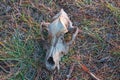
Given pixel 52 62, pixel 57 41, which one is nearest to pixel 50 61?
pixel 52 62

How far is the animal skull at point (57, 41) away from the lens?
7.16 feet

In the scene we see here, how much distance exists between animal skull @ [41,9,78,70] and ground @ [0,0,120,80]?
56 mm

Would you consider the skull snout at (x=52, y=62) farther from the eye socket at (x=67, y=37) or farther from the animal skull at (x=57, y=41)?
the eye socket at (x=67, y=37)

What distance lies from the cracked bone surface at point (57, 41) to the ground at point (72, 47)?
0.06 metres

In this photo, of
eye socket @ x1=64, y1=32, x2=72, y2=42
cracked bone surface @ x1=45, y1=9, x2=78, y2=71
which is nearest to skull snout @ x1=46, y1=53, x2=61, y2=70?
cracked bone surface @ x1=45, y1=9, x2=78, y2=71

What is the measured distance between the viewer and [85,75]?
224 centimetres

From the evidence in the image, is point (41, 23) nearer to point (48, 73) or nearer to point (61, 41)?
point (61, 41)

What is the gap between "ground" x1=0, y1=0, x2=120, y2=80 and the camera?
2217 mm

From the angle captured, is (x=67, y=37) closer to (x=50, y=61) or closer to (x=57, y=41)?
(x=57, y=41)

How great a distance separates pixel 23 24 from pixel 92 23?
0.51 meters

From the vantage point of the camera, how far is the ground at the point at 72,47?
7.27 ft

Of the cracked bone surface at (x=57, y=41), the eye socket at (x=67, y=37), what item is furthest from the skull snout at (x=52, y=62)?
the eye socket at (x=67, y=37)

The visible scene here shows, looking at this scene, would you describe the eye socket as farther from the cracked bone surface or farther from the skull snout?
the skull snout

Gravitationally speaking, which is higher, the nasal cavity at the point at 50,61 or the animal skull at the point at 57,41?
the animal skull at the point at 57,41
